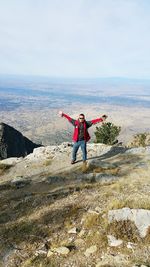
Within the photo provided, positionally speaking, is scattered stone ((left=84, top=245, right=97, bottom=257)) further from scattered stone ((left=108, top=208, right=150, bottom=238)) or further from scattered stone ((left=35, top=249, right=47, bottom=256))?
scattered stone ((left=108, top=208, right=150, bottom=238))

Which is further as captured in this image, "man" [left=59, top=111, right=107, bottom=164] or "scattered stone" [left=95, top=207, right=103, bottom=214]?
"man" [left=59, top=111, right=107, bottom=164]

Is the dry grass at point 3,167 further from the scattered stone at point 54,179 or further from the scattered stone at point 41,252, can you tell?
the scattered stone at point 41,252

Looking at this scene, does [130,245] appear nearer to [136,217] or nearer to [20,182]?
[136,217]

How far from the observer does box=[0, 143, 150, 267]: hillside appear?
531 inches

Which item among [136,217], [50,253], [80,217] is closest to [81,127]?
[80,217]

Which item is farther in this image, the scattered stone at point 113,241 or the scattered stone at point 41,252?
the scattered stone at point 41,252

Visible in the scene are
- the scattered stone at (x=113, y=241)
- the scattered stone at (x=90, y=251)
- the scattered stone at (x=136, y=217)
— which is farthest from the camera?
the scattered stone at (x=136, y=217)

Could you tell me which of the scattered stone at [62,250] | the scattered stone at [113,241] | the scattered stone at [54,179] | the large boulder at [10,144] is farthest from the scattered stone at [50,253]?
the large boulder at [10,144]

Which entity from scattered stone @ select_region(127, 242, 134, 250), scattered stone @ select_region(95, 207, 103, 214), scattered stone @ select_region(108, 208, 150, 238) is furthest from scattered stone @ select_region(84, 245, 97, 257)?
scattered stone @ select_region(95, 207, 103, 214)

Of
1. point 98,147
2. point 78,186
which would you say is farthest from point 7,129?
point 78,186

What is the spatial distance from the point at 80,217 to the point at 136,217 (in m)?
2.73

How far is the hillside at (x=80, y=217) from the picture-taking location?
44.2 feet

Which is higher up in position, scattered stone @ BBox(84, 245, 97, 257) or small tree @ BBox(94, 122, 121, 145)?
scattered stone @ BBox(84, 245, 97, 257)

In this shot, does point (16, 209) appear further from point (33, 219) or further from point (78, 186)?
point (78, 186)
